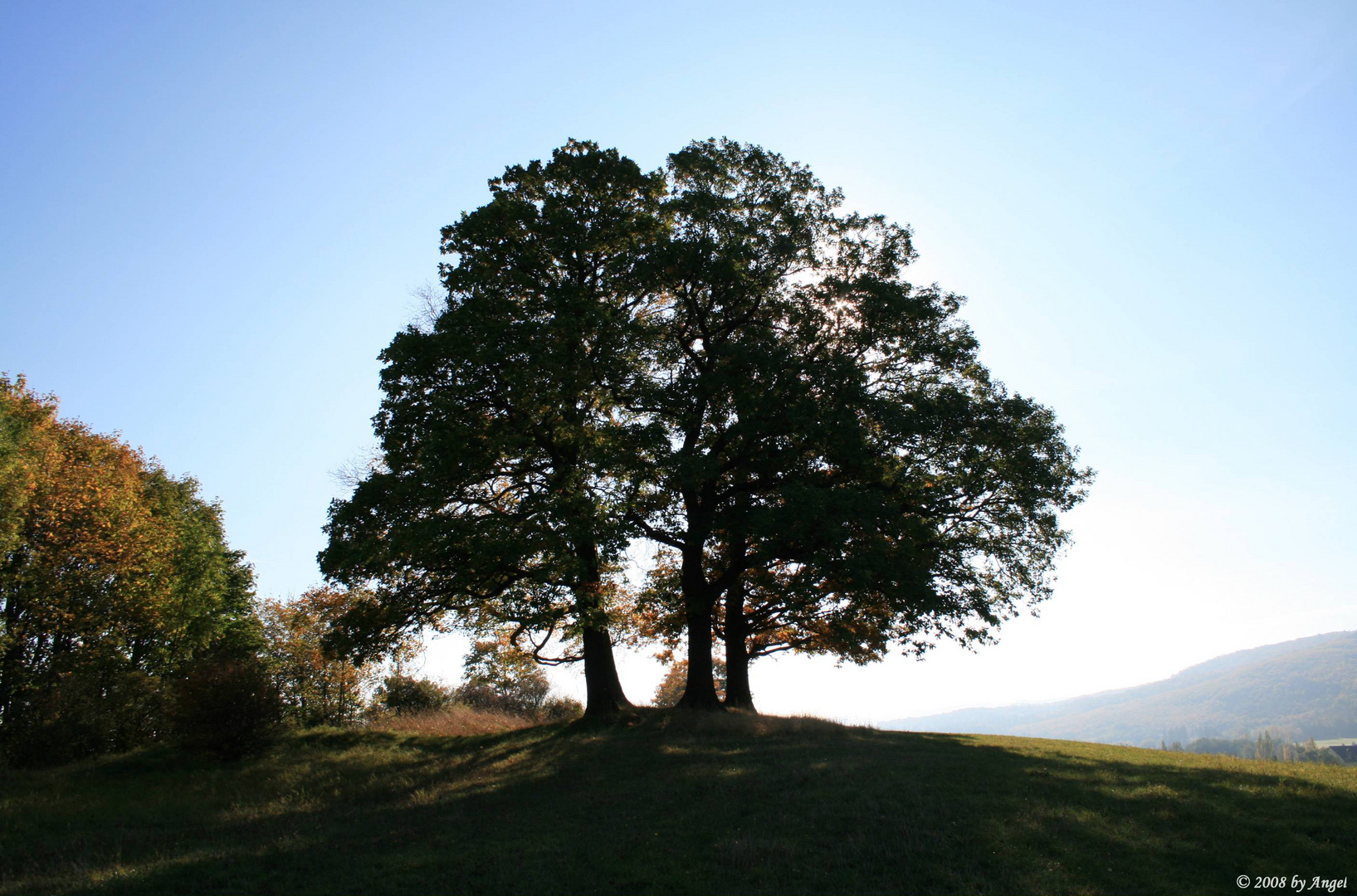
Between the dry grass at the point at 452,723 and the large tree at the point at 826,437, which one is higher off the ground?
the large tree at the point at 826,437

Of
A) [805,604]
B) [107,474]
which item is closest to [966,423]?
[805,604]

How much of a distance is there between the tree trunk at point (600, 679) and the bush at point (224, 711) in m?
9.57

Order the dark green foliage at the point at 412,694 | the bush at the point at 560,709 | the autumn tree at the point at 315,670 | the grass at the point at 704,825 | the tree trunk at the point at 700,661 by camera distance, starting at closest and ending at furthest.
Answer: the grass at the point at 704,825 < the tree trunk at the point at 700,661 < the bush at the point at 560,709 < the dark green foliage at the point at 412,694 < the autumn tree at the point at 315,670

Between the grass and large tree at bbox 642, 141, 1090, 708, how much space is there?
4.95 metres

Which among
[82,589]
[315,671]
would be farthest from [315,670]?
[82,589]

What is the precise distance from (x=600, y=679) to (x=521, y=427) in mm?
9126

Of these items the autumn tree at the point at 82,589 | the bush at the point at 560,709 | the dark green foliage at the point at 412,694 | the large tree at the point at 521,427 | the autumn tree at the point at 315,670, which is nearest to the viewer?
the large tree at the point at 521,427

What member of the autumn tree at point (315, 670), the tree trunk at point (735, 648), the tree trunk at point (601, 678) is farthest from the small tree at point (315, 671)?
the tree trunk at point (735, 648)

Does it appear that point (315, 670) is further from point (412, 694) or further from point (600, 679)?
point (600, 679)

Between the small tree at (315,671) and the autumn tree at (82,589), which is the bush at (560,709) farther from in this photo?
the autumn tree at (82,589)

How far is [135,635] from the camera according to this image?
30.9 metres

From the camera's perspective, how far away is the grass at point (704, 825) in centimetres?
991

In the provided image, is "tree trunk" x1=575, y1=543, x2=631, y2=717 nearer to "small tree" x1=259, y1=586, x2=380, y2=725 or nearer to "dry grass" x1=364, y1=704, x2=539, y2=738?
"dry grass" x1=364, y1=704, x2=539, y2=738

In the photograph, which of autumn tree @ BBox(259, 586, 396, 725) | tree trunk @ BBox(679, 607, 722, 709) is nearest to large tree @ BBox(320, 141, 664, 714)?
tree trunk @ BBox(679, 607, 722, 709)
